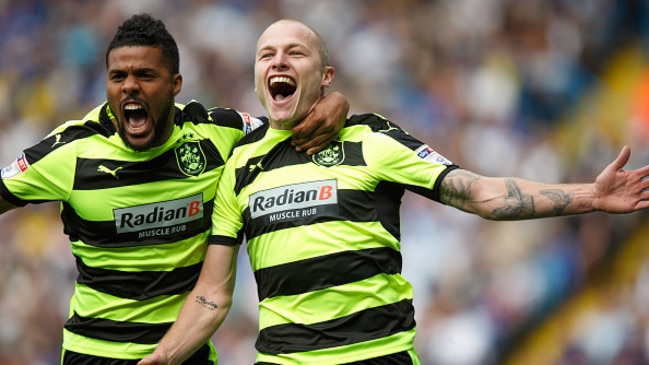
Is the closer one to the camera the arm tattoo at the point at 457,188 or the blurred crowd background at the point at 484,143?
the arm tattoo at the point at 457,188

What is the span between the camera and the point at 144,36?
13.6 feet

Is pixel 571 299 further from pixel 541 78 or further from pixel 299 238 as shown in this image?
pixel 299 238

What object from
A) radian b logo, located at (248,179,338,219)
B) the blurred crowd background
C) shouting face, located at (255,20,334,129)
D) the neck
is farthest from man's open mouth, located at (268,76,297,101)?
the blurred crowd background

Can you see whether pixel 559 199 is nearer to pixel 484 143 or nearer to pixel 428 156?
pixel 428 156

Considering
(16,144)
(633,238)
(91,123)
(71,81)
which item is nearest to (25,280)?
(16,144)

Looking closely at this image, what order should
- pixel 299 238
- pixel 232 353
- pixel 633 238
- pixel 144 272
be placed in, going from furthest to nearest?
pixel 232 353
pixel 633 238
pixel 144 272
pixel 299 238

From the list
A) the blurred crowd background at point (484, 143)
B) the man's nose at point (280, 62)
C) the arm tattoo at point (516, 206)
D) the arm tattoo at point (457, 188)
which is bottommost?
the arm tattoo at point (516, 206)

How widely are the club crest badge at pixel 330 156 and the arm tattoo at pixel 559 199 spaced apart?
86 cm

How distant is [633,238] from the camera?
672 cm

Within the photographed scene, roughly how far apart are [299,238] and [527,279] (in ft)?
11.1

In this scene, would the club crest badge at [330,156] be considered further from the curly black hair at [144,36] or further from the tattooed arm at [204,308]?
the curly black hair at [144,36]

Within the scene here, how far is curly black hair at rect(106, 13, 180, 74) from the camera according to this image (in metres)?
4.14

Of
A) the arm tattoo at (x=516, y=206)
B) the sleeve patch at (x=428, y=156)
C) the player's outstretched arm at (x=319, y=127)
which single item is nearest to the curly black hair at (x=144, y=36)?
the player's outstretched arm at (x=319, y=127)

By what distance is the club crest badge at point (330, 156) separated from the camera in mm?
3910
